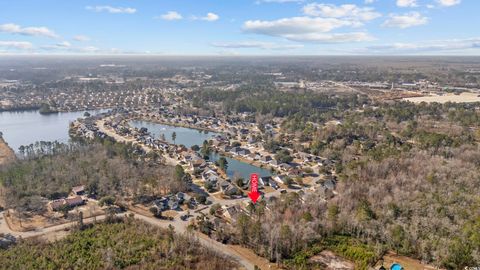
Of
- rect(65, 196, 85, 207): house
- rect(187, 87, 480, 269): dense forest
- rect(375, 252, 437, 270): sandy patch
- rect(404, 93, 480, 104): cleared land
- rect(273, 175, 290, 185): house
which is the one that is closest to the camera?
rect(375, 252, 437, 270): sandy patch

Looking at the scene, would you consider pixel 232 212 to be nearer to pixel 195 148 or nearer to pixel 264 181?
pixel 264 181

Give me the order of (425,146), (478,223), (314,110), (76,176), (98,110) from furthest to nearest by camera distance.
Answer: (98,110)
(314,110)
(425,146)
(76,176)
(478,223)

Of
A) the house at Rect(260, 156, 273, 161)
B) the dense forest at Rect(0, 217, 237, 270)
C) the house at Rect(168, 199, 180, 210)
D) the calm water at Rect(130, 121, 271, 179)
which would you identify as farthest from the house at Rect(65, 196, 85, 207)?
the house at Rect(260, 156, 273, 161)

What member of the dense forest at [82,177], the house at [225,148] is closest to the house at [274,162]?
the house at [225,148]

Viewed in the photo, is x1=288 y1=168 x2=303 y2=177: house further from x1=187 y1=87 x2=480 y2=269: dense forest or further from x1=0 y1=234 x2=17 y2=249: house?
x1=0 y1=234 x2=17 y2=249: house

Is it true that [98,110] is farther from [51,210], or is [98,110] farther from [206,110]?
[51,210]

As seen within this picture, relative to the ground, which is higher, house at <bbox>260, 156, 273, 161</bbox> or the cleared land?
the cleared land

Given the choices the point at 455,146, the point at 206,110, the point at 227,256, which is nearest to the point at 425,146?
the point at 455,146
